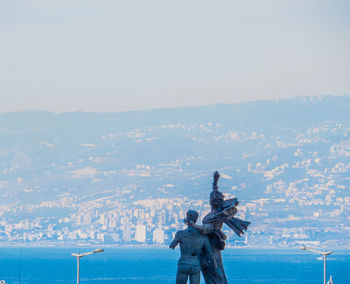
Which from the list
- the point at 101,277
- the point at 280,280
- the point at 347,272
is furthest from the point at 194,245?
the point at 347,272

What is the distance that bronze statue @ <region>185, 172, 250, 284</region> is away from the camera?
105ft

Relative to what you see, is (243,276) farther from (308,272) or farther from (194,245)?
(194,245)

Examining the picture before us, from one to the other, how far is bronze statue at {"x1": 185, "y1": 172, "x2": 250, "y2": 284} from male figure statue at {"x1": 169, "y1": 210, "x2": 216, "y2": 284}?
0.16 metres

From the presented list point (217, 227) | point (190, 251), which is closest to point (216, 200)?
point (217, 227)

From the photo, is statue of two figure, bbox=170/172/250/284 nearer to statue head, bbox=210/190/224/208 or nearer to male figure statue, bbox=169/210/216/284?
male figure statue, bbox=169/210/216/284

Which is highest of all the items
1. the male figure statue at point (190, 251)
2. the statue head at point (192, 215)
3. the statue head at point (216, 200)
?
the statue head at point (216, 200)

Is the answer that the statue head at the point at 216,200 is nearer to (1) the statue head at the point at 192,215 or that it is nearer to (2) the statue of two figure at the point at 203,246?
(2) the statue of two figure at the point at 203,246

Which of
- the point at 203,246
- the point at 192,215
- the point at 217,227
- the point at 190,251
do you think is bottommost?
the point at 190,251

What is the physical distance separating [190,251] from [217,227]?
134cm

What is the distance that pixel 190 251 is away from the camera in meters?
31.7

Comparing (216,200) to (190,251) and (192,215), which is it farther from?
(190,251)

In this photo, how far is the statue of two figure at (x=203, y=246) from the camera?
31547mm

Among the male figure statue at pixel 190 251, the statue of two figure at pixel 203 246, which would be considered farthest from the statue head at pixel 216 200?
the male figure statue at pixel 190 251

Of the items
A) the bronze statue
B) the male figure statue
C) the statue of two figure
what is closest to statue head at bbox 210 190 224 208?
the bronze statue
